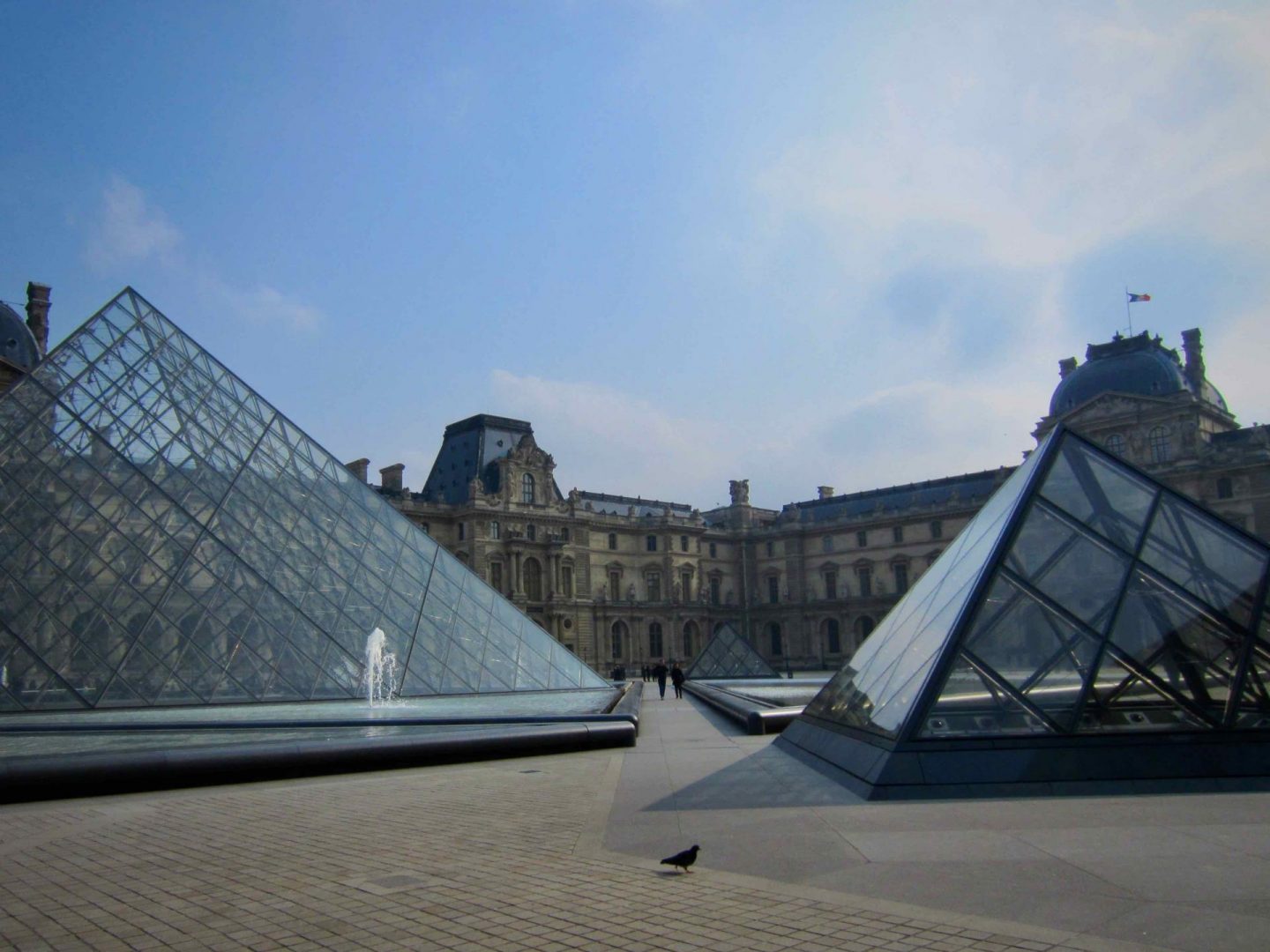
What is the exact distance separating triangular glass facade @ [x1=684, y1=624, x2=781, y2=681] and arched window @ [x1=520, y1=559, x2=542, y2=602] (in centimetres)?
2947

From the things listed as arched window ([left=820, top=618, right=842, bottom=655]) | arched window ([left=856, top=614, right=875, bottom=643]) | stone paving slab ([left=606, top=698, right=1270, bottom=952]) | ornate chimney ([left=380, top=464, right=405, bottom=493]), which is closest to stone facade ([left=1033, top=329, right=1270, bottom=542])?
arched window ([left=856, top=614, right=875, bottom=643])

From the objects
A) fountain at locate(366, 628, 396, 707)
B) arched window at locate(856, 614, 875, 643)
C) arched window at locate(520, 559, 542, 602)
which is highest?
arched window at locate(520, 559, 542, 602)

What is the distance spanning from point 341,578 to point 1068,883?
19310 millimetres

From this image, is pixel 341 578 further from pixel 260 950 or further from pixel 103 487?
pixel 260 950

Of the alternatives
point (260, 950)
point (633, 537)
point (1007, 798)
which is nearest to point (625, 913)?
point (260, 950)

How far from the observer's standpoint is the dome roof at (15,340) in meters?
44.5

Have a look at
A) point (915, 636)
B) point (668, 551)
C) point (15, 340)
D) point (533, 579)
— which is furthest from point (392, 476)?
point (915, 636)

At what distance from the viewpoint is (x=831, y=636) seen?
79688 mm

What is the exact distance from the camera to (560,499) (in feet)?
241

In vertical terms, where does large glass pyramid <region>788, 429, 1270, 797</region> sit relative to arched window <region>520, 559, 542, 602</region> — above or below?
below

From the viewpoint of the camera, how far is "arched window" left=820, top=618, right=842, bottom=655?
7900 cm

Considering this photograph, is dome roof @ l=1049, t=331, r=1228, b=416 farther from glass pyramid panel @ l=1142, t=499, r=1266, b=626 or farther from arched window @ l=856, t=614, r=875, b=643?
glass pyramid panel @ l=1142, t=499, r=1266, b=626

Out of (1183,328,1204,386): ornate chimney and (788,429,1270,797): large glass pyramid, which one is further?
(1183,328,1204,386): ornate chimney

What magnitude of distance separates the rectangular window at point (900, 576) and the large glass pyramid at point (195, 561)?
176 feet
